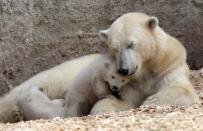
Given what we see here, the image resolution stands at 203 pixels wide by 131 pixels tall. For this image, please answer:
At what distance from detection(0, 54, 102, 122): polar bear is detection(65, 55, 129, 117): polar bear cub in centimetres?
46

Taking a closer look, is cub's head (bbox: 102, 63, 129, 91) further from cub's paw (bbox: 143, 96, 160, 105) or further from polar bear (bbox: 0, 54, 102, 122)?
polar bear (bbox: 0, 54, 102, 122)

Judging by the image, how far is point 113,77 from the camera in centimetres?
577

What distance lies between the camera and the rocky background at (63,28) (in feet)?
22.5

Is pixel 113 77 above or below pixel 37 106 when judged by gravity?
above

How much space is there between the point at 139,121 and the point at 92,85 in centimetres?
125

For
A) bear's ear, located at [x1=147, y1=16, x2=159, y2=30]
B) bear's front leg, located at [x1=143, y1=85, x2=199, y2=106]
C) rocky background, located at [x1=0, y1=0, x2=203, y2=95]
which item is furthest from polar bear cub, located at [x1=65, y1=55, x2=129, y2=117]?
rocky background, located at [x1=0, y1=0, x2=203, y2=95]

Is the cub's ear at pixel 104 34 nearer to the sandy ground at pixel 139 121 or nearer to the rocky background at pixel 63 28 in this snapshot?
the sandy ground at pixel 139 121

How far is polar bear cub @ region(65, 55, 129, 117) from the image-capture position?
5.79m

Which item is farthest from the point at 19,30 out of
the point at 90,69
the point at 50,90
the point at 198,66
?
the point at 198,66

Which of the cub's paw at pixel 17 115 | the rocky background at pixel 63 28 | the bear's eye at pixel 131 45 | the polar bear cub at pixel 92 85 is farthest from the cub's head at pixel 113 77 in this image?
the rocky background at pixel 63 28

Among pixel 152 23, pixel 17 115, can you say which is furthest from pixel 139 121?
pixel 17 115

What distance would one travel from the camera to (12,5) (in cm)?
682

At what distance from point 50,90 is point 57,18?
80cm

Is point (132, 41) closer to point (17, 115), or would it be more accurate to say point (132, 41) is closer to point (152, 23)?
point (152, 23)
